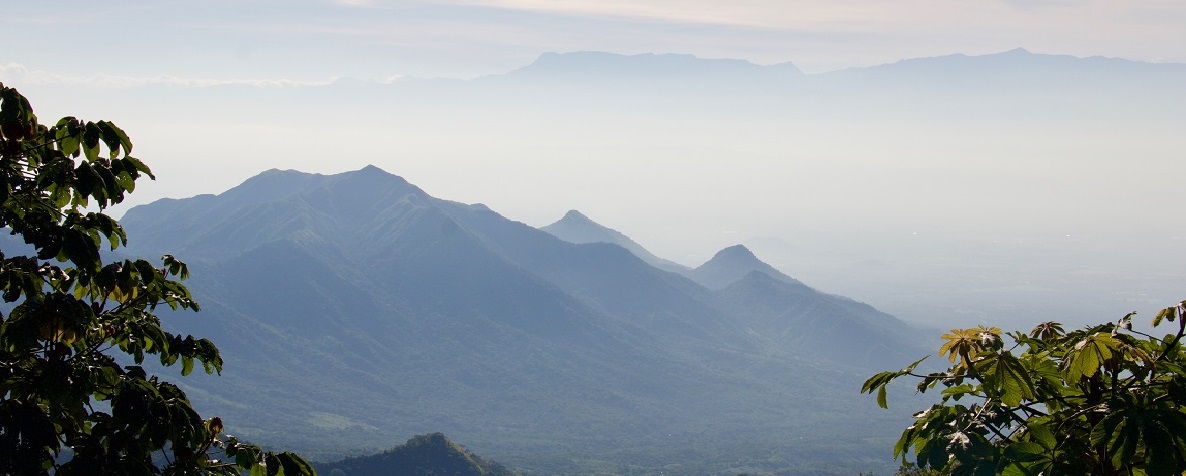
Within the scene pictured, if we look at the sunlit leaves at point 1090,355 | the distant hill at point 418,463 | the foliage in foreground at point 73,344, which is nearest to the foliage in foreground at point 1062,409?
the sunlit leaves at point 1090,355

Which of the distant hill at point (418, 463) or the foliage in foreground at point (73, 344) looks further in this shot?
the distant hill at point (418, 463)

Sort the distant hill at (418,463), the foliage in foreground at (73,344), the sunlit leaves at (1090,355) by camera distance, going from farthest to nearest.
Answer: the distant hill at (418,463) < the foliage in foreground at (73,344) < the sunlit leaves at (1090,355)

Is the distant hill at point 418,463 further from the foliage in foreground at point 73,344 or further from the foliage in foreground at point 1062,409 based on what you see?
the foliage in foreground at point 1062,409

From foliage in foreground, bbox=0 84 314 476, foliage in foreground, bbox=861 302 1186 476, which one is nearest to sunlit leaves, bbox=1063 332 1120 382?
foliage in foreground, bbox=861 302 1186 476

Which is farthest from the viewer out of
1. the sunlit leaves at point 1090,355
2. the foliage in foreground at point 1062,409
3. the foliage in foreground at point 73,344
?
the foliage in foreground at point 73,344

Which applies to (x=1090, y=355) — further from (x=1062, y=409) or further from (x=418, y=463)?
(x=418, y=463)

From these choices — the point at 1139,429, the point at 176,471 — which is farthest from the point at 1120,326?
the point at 176,471

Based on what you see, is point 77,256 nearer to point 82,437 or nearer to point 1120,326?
point 82,437
